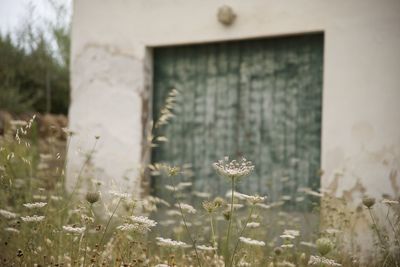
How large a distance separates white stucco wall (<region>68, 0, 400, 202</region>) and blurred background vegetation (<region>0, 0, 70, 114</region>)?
9.56 feet

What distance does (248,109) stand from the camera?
5789 mm

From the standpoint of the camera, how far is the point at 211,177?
19.6ft

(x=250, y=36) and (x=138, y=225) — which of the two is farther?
(x=250, y=36)

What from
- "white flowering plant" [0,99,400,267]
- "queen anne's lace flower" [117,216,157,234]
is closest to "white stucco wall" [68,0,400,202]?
"white flowering plant" [0,99,400,267]

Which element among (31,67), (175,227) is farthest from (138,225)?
(31,67)

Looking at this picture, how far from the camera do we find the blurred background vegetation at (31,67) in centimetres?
948

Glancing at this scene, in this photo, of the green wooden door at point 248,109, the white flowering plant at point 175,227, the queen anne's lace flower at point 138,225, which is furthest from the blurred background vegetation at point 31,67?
the queen anne's lace flower at point 138,225

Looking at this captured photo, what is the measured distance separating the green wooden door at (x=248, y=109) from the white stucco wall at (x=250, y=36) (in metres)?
0.25

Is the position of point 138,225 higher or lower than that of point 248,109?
lower

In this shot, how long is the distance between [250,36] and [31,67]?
6565 millimetres

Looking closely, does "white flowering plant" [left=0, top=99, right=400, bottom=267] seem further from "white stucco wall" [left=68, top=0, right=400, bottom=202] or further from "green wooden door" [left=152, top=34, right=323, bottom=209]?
"white stucco wall" [left=68, top=0, right=400, bottom=202]

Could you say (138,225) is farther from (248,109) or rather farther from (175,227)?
(248,109)

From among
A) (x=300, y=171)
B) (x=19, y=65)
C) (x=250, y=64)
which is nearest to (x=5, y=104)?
(x=19, y=65)

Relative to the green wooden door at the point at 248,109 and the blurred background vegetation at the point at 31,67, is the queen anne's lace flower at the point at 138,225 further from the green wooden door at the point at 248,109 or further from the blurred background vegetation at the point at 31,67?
the blurred background vegetation at the point at 31,67
